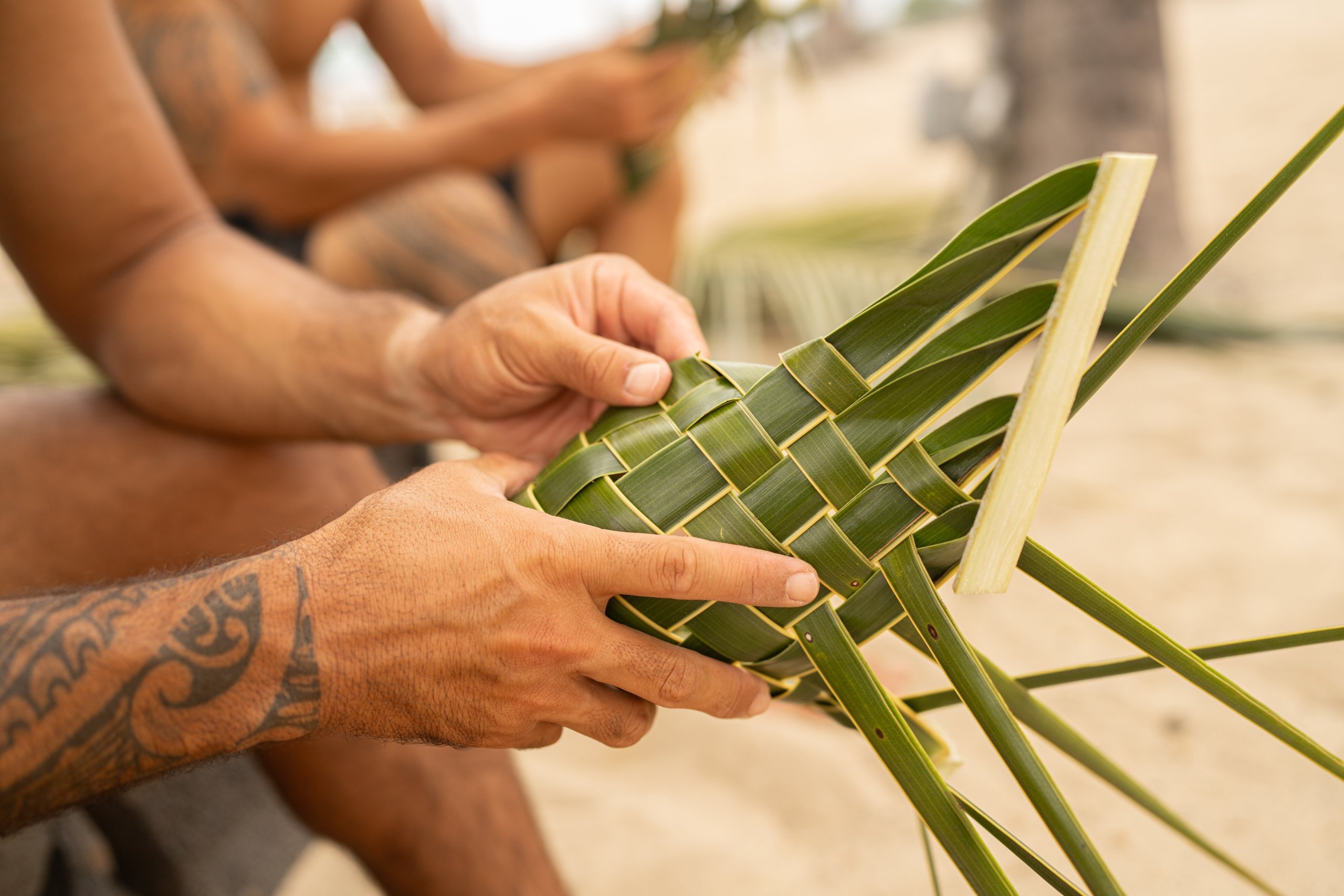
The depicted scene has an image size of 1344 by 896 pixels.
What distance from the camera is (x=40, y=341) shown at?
188 centimetres

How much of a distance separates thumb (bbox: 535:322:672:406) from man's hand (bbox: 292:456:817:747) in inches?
5.4

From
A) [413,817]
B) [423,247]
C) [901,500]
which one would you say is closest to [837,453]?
[901,500]

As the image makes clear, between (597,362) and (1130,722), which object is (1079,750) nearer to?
(597,362)

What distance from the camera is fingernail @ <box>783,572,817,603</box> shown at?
0.59 metres

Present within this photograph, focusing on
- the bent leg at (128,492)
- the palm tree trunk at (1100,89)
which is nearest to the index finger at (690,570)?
the bent leg at (128,492)

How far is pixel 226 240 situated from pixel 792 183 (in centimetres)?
422

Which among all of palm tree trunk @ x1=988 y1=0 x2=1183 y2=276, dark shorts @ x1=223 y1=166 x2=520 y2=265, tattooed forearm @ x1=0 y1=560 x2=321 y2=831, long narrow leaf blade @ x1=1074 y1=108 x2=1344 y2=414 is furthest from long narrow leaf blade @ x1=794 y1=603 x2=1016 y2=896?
palm tree trunk @ x1=988 y1=0 x2=1183 y2=276

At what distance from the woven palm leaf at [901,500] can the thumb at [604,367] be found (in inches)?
0.7

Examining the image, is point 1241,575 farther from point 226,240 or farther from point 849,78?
point 849,78

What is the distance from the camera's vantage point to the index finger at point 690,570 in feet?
1.90

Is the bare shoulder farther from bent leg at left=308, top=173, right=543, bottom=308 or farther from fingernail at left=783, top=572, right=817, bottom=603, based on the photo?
fingernail at left=783, top=572, right=817, bottom=603

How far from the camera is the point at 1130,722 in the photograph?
3.69ft

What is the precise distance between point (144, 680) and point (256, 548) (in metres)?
0.26

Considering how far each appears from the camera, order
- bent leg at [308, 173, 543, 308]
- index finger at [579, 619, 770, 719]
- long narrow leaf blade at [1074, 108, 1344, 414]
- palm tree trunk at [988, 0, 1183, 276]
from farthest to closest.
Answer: palm tree trunk at [988, 0, 1183, 276]
bent leg at [308, 173, 543, 308]
index finger at [579, 619, 770, 719]
long narrow leaf blade at [1074, 108, 1344, 414]
